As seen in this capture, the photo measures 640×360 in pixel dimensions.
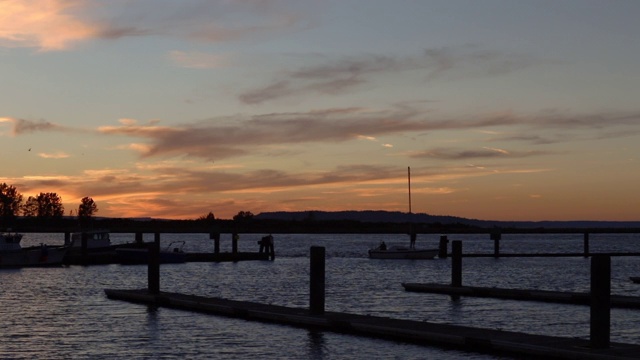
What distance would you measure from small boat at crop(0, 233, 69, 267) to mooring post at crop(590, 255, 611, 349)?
Answer: 2686 inches

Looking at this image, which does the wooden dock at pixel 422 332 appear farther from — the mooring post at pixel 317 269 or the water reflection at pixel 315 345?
the mooring post at pixel 317 269

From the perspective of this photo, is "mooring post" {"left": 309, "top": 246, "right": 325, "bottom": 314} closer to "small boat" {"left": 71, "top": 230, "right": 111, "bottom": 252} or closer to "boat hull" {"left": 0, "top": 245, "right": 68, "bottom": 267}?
"boat hull" {"left": 0, "top": 245, "right": 68, "bottom": 267}

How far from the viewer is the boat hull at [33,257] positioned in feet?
279

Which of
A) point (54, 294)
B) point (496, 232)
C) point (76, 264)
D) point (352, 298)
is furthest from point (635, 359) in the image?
point (496, 232)

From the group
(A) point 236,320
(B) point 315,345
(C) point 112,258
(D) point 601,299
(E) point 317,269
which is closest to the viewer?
(D) point 601,299

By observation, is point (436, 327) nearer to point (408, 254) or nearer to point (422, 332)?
point (422, 332)

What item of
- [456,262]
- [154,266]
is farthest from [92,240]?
[154,266]

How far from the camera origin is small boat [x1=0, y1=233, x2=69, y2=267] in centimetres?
8506

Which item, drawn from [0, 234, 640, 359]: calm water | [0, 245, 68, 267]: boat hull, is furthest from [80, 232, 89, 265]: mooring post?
[0, 234, 640, 359]: calm water

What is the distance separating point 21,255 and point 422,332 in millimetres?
62551

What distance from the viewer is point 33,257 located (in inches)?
3423

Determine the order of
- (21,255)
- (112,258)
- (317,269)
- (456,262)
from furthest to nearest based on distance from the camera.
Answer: (112,258), (21,255), (456,262), (317,269)

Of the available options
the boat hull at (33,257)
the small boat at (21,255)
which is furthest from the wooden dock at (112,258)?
the small boat at (21,255)

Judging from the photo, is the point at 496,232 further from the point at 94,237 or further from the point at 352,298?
the point at 352,298
